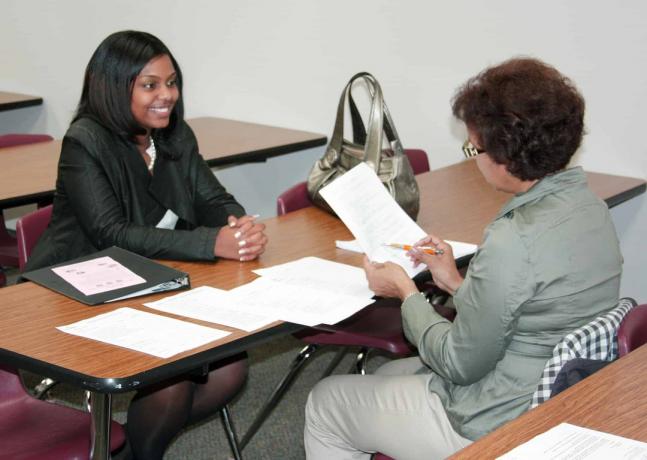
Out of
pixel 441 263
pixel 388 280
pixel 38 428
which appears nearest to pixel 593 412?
pixel 388 280

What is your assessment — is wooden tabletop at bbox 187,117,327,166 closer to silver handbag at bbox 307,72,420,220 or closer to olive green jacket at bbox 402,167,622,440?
silver handbag at bbox 307,72,420,220

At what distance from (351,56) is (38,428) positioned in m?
2.43

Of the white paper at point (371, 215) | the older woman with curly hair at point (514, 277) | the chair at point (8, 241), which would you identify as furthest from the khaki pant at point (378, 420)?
the chair at point (8, 241)

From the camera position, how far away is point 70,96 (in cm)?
551

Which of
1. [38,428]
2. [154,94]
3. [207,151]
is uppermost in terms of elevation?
[154,94]

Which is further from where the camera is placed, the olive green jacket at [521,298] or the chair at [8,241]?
the chair at [8,241]

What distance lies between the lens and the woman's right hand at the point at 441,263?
2.12 meters

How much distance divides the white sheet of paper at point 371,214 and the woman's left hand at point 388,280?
191 millimetres

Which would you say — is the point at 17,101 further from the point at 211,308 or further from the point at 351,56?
the point at 211,308

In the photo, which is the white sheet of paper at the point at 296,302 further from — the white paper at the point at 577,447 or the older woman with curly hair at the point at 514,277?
the white paper at the point at 577,447

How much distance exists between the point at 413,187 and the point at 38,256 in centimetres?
105

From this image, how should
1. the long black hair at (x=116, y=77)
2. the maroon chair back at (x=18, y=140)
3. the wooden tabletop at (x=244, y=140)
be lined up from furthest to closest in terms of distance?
the maroon chair back at (x=18, y=140)
the wooden tabletop at (x=244, y=140)
the long black hair at (x=116, y=77)

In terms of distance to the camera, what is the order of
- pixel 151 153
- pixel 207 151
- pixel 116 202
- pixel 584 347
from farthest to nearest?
pixel 207 151
pixel 151 153
pixel 116 202
pixel 584 347

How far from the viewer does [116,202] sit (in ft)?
8.03
